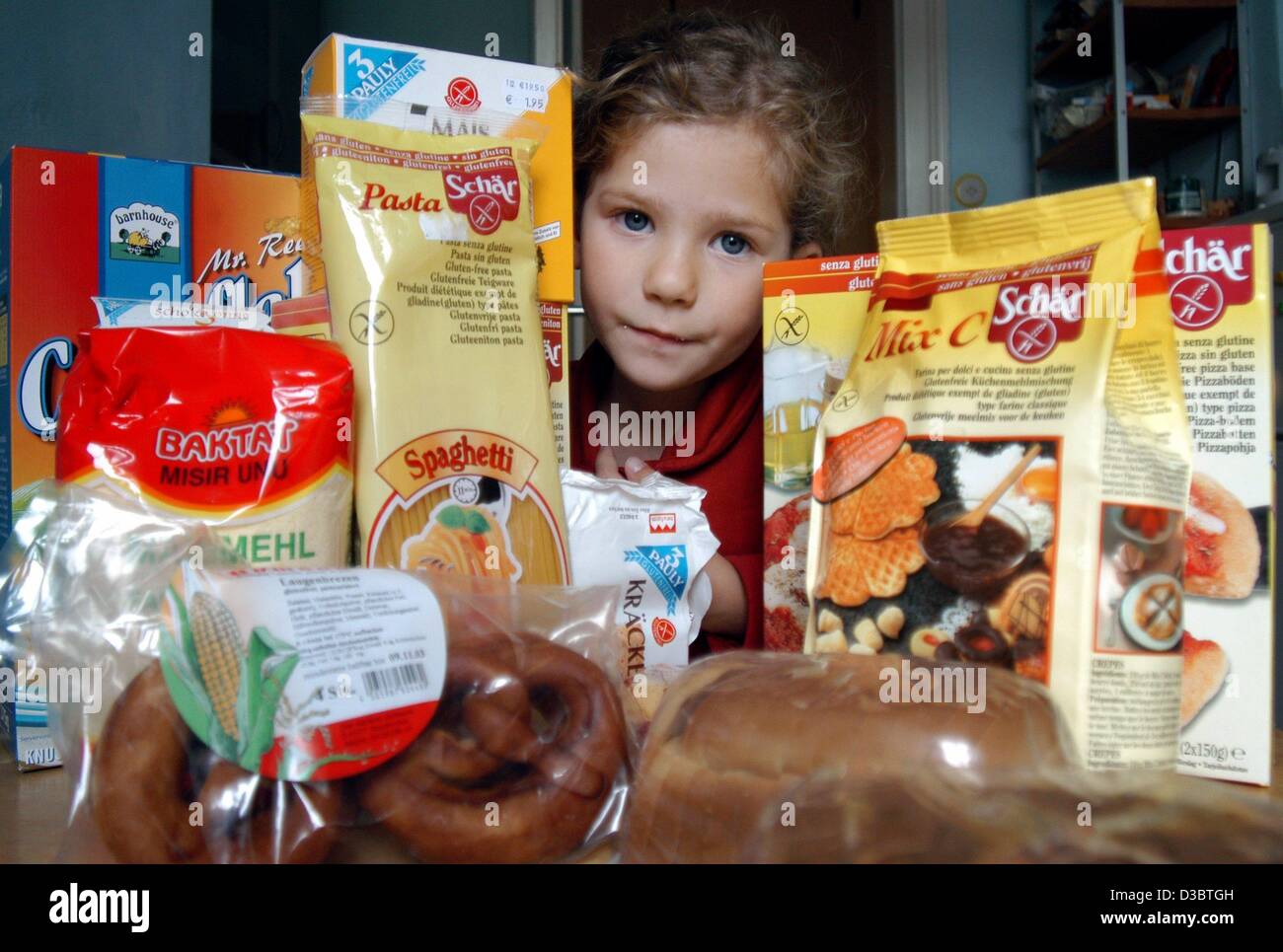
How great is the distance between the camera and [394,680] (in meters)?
0.46

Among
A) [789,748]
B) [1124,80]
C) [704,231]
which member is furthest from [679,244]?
[1124,80]

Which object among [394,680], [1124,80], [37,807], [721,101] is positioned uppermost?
[1124,80]

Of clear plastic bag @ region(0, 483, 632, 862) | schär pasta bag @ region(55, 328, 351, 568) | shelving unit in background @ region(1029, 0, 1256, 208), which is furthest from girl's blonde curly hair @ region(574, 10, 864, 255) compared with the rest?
shelving unit in background @ region(1029, 0, 1256, 208)

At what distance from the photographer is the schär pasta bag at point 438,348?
0.67 m

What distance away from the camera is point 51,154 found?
738 mm

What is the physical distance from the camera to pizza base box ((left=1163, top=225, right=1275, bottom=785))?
2.03ft

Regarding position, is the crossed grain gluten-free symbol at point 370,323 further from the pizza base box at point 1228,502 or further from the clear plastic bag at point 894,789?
the pizza base box at point 1228,502

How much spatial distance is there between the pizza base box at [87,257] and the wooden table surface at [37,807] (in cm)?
2

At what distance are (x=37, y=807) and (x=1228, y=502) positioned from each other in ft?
2.69

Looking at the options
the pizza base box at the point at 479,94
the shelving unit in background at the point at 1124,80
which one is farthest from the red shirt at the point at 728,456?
the shelving unit in background at the point at 1124,80

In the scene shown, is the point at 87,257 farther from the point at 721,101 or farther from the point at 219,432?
the point at 721,101
